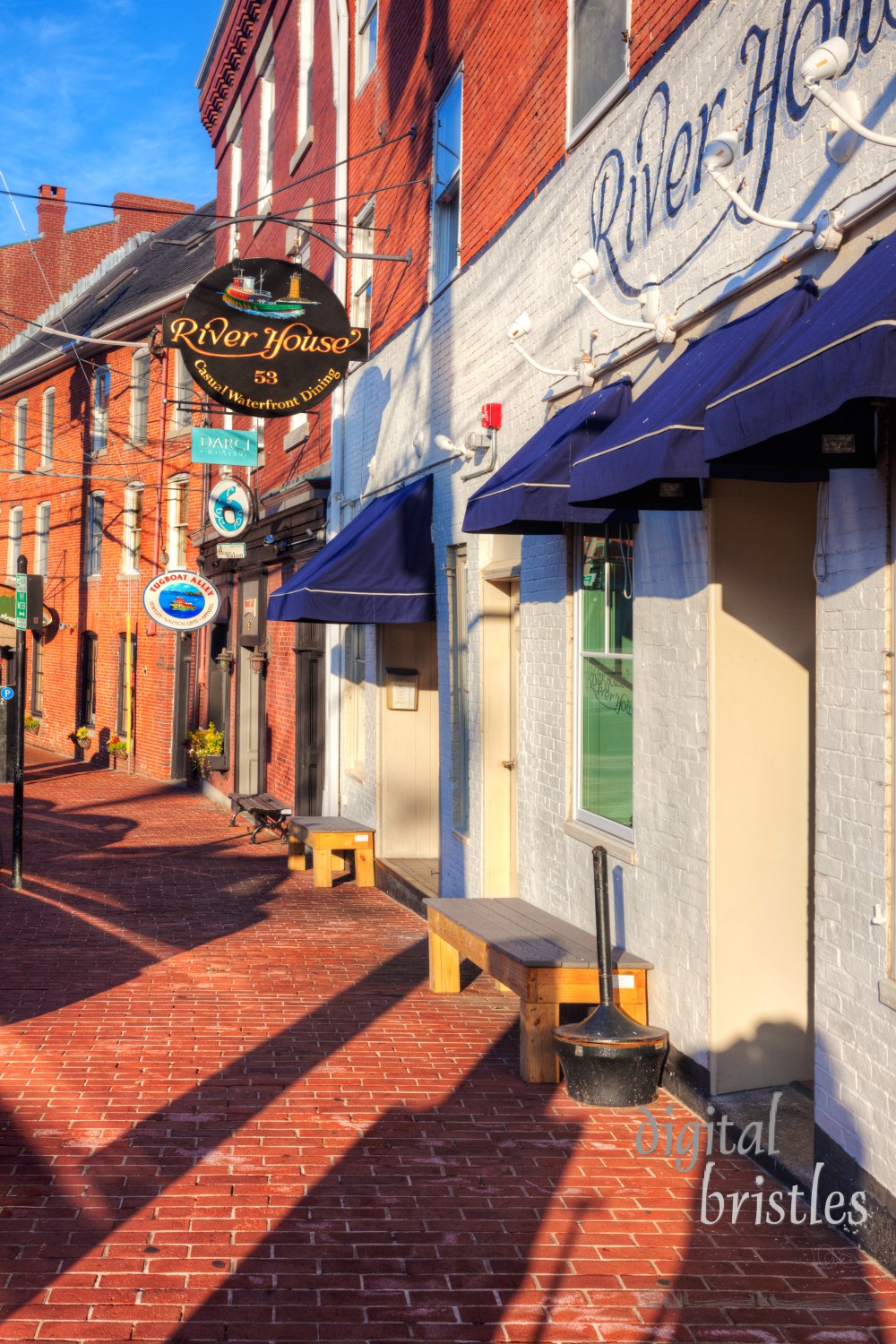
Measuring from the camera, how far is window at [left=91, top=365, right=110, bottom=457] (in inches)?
1074

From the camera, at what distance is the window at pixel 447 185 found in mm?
10852

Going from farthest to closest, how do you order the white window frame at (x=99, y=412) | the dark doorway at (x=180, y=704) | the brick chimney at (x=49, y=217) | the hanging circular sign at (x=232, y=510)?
1. the brick chimney at (x=49, y=217)
2. the white window frame at (x=99, y=412)
3. the dark doorway at (x=180, y=704)
4. the hanging circular sign at (x=232, y=510)

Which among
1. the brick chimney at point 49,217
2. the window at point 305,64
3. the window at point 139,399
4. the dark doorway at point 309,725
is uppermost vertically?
the brick chimney at point 49,217

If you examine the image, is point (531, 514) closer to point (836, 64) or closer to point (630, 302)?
point (630, 302)

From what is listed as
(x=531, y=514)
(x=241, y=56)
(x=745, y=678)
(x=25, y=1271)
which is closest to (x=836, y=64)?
(x=745, y=678)

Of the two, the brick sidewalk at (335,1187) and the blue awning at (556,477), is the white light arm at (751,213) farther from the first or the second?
the brick sidewalk at (335,1187)

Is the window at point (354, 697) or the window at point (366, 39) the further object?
the window at point (354, 697)

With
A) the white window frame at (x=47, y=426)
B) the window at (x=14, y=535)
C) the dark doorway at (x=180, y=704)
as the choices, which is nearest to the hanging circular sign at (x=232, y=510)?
the dark doorway at (x=180, y=704)

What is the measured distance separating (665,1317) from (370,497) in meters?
10.0

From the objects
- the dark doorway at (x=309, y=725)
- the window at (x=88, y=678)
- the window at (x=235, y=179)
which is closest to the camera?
the dark doorway at (x=309, y=725)

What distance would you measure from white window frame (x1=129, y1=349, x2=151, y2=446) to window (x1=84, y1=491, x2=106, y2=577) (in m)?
2.12

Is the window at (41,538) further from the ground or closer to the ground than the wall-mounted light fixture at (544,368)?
further from the ground

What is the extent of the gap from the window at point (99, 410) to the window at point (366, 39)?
46.1 ft

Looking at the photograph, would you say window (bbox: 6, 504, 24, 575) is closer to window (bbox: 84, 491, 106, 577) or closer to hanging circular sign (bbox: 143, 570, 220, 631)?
window (bbox: 84, 491, 106, 577)
